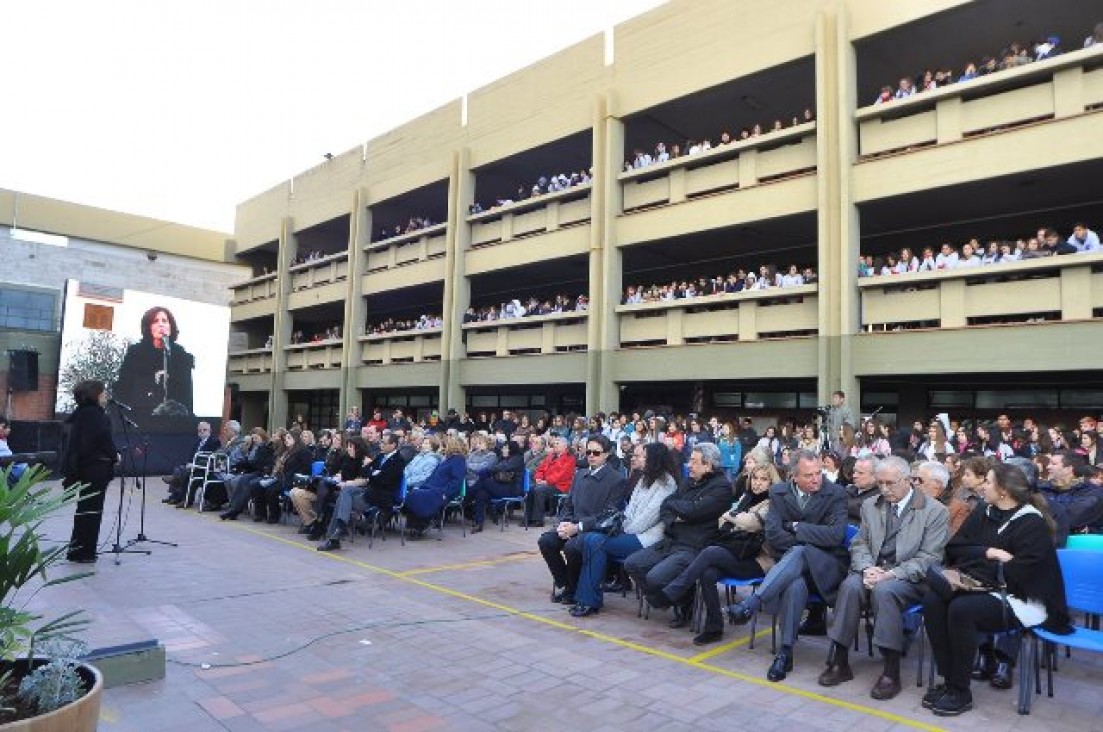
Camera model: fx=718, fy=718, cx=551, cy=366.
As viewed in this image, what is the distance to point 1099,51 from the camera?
1270 centimetres

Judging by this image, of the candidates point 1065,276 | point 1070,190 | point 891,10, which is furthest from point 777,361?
point 891,10

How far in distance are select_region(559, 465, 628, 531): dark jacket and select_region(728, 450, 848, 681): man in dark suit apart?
1.74m

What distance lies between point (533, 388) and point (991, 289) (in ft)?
50.5

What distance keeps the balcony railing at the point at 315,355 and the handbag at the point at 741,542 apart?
25747 mm

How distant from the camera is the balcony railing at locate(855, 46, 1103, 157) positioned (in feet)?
42.9

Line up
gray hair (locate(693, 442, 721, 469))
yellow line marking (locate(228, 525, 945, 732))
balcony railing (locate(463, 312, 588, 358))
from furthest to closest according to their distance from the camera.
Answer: balcony railing (locate(463, 312, 588, 358)) → gray hair (locate(693, 442, 721, 469)) → yellow line marking (locate(228, 525, 945, 732))

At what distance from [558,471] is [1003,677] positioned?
7.95m

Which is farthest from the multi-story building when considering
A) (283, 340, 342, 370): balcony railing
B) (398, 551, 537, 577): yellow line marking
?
(398, 551, 537, 577): yellow line marking

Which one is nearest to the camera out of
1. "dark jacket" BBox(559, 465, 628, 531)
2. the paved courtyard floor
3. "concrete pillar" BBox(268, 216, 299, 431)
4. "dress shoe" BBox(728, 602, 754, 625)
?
the paved courtyard floor

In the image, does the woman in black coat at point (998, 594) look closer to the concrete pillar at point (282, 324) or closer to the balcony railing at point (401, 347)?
the balcony railing at point (401, 347)

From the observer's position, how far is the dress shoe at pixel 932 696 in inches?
178

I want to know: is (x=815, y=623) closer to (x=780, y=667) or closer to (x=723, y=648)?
(x=723, y=648)

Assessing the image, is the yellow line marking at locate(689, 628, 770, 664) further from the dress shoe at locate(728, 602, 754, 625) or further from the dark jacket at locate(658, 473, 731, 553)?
the dark jacket at locate(658, 473, 731, 553)

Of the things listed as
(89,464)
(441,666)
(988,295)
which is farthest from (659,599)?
(988,295)
